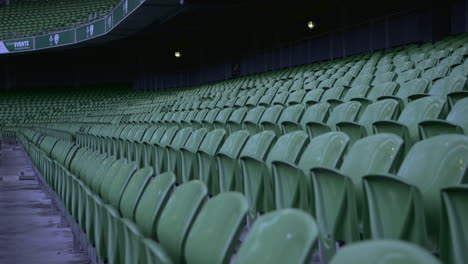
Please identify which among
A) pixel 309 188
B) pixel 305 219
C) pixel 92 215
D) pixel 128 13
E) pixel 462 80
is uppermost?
pixel 128 13

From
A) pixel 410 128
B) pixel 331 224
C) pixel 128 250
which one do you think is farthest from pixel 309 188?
pixel 410 128

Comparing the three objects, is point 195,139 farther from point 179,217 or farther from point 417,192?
point 417,192

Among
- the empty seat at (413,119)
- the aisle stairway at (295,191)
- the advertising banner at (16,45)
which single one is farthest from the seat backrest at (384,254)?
the advertising banner at (16,45)

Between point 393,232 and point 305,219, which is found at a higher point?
point 305,219

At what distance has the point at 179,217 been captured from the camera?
1571mm

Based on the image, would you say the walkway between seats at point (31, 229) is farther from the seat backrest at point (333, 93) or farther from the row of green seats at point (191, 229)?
Answer: the seat backrest at point (333, 93)

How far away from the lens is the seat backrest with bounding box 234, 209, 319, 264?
0.97 m

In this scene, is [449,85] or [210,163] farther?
[449,85]

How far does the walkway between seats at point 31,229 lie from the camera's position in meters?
2.91

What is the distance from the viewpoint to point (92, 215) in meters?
2.50

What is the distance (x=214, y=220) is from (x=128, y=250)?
0.55 m

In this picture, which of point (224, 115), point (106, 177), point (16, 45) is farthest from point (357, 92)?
point (16, 45)

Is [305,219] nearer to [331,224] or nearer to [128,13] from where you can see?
[331,224]

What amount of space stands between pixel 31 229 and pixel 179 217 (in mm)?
2381
